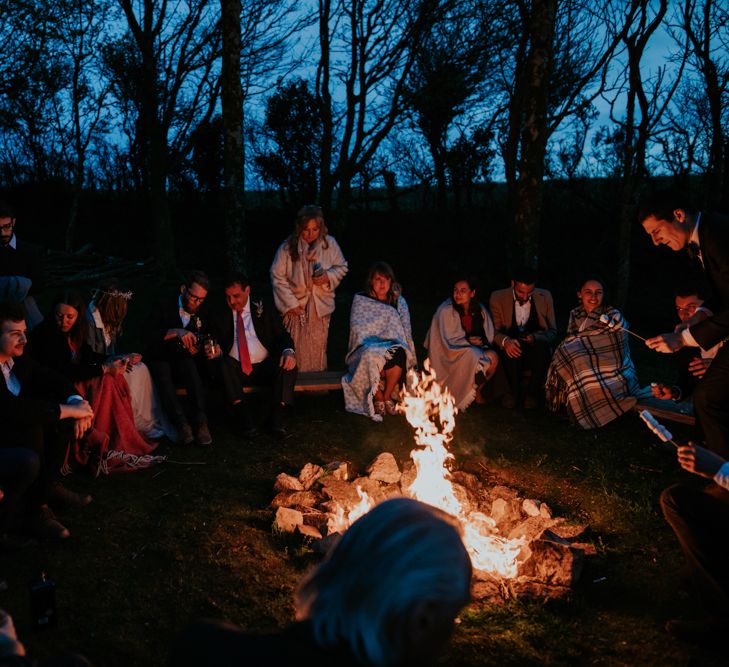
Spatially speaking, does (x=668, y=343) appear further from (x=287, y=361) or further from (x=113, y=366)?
(x=113, y=366)

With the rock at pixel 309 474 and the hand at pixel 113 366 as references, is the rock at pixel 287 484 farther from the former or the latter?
the hand at pixel 113 366

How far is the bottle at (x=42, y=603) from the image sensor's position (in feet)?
10.8

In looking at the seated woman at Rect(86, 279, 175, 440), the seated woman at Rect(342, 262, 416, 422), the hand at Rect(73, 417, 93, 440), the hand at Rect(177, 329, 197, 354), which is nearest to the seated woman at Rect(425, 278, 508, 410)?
the seated woman at Rect(342, 262, 416, 422)

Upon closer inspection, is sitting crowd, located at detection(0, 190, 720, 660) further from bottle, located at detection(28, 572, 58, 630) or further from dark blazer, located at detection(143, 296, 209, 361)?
bottle, located at detection(28, 572, 58, 630)

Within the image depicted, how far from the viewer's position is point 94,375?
17.5 ft

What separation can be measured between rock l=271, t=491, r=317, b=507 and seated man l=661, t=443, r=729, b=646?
95.2 inches

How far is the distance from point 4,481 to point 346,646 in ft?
10.9

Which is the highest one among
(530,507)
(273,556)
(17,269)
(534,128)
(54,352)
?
(534,128)

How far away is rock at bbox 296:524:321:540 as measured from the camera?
4291 mm

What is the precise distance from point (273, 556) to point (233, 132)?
5.72 meters

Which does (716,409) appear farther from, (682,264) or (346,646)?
(682,264)

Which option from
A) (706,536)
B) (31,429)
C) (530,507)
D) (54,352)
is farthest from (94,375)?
(706,536)

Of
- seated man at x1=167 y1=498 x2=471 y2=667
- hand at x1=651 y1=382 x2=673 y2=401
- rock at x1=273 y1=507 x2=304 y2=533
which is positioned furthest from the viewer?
hand at x1=651 y1=382 x2=673 y2=401

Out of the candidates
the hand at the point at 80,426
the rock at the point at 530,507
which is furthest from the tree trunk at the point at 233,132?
the rock at the point at 530,507
